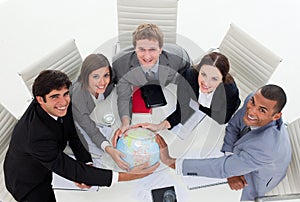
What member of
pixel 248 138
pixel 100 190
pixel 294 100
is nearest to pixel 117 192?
pixel 100 190

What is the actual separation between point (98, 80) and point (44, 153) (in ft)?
1.53

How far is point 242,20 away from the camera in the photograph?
389 cm

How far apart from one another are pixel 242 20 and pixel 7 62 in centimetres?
208

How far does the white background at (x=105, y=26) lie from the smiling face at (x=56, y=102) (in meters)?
1.57

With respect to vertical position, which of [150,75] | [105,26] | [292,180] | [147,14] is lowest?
[292,180]

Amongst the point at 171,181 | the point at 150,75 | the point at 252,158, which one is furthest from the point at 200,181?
the point at 150,75

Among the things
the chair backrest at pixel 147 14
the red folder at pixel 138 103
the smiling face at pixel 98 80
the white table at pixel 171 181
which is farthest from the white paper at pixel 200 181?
the chair backrest at pixel 147 14

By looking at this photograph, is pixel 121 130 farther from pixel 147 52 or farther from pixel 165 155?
pixel 147 52

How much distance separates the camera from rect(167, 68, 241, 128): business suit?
7.65 ft

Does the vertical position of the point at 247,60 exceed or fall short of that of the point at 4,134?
it exceeds it

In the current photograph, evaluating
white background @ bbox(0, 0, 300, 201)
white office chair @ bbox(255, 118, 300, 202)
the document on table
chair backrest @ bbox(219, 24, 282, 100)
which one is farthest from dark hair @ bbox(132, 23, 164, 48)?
white background @ bbox(0, 0, 300, 201)

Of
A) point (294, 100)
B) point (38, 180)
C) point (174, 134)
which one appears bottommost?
point (294, 100)

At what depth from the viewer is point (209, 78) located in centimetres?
227

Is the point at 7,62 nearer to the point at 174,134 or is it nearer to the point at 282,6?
the point at 174,134
